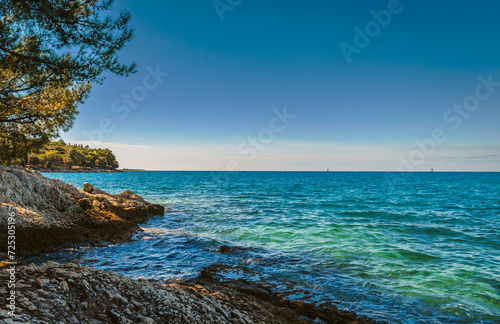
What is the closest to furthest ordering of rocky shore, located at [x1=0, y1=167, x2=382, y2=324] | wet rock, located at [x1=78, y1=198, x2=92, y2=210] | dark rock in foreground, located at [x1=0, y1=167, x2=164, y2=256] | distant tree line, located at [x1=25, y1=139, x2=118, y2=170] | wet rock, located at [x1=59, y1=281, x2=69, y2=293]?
rocky shore, located at [x1=0, y1=167, x2=382, y2=324], wet rock, located at [x1=59, y1=281, x2=69, y2=293], dark rock in foreground, located at [x1=0, y1=167, x2=164, y2=256], wet rock, located at [x1=78, y1=198, x2=92, y2=210], distant tree line, located at [x1=25, y1=139, x2=118, y2=170]

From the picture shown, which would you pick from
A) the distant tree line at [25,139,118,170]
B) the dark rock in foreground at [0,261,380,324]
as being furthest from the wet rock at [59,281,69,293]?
the distant tree line at [25,139,118,170]

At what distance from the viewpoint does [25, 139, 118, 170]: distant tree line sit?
112m

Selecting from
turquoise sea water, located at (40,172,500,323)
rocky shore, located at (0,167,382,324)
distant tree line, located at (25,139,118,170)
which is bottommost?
turquoise sea water, located at (40,172,500,323)

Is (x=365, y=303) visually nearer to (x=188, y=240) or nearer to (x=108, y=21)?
(x=188, y=240)

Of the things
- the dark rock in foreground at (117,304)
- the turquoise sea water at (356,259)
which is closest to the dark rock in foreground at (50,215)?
the turquoise sea water at (356,259)

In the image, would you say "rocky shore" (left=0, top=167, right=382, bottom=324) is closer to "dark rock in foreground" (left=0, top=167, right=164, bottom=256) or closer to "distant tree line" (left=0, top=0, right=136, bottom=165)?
"dark rock in foreground" (left=0, top=167, right=164, bottom=256)

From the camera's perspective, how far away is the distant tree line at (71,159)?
11188 centimetres

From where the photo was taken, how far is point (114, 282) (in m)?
4.64

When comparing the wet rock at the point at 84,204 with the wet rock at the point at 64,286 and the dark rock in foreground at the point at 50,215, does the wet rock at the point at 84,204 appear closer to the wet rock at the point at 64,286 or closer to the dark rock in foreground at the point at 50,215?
the dark rock in foreground at the point at 50,215

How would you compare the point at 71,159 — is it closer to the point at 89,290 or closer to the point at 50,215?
the point at 50,215

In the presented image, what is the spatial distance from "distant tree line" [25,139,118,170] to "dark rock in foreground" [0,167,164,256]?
313 ft

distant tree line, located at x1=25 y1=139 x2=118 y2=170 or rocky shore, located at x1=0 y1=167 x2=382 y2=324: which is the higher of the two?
distant tree line, located at x1=25 y1=139 x2=118 y2=170

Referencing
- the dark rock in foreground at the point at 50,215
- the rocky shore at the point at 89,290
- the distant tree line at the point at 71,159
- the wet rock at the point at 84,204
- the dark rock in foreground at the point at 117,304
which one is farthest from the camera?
the distant tree line at the point at 71,159

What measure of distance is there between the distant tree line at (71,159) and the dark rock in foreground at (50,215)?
95470 millimetres
